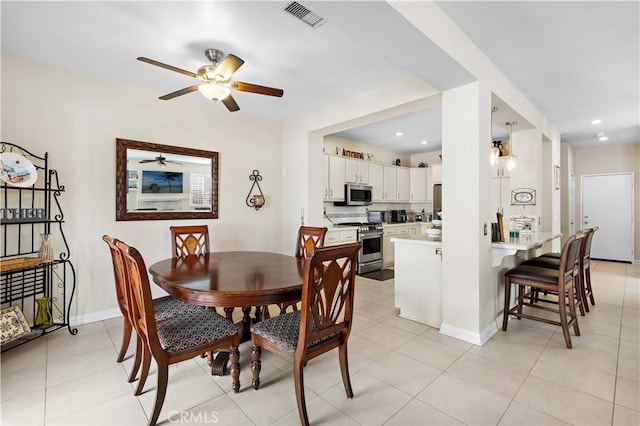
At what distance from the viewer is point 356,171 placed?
5.62 meters

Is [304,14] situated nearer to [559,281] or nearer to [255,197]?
[255,197]

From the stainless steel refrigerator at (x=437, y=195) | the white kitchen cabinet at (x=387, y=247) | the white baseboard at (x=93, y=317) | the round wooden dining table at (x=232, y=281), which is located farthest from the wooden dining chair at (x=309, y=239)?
the stainless steel refrigerator at (x=437, y=195)

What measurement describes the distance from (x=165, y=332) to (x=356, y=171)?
14.5 feet

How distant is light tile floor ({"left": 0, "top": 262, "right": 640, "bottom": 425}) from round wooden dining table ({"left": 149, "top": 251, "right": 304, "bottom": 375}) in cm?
39

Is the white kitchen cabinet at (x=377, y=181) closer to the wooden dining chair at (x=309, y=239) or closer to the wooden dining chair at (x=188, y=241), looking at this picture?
the wooden dining chair at (x=309, y=239)

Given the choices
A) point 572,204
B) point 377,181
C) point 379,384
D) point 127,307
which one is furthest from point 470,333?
point 572,204

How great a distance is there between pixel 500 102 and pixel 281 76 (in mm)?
2170

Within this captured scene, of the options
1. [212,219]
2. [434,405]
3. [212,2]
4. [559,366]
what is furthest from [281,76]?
[559,366]

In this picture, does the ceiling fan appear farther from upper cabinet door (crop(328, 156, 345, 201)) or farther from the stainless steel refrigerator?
the stainless steel refrigerator

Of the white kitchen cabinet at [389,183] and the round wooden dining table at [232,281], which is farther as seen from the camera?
the white kitchen cabinet at [389,183]

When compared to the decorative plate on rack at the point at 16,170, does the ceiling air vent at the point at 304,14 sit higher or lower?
higher

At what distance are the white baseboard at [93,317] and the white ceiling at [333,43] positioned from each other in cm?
239

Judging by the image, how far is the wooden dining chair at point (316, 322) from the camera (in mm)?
1588

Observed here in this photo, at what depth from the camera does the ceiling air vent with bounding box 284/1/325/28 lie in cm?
199
